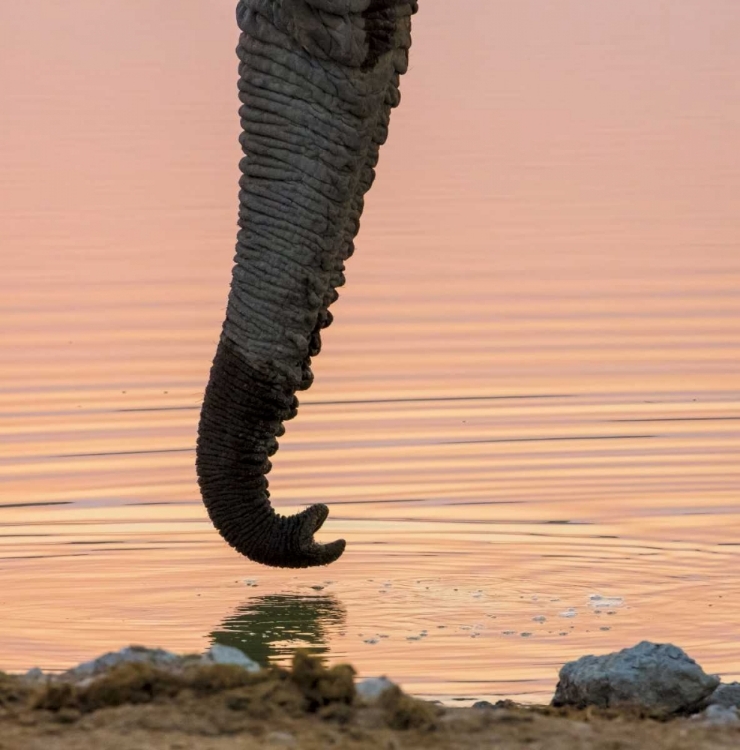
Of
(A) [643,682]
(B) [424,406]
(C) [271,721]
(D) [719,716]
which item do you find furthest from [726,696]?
(B) [424,406]

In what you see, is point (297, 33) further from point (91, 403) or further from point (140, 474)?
point (91, 403)

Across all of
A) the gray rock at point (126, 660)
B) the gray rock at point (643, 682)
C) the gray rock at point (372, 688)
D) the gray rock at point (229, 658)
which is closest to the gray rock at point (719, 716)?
the gray rock at point (643, 682)

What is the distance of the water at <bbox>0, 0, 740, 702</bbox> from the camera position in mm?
9453

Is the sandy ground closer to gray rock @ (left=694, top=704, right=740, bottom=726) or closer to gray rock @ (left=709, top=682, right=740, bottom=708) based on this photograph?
gray rock @ (left=694, top=704, right=740, bottom=726)

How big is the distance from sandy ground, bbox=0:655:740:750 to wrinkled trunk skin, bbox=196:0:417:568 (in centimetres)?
90

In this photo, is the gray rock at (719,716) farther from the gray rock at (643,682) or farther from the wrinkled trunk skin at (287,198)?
the wrinkled trunk skin at (287,198)

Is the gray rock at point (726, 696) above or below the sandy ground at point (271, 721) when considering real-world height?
above

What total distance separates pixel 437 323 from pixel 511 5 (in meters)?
33.5

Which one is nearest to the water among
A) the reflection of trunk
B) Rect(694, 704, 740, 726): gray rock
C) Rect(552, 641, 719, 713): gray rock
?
the reflection of trunk

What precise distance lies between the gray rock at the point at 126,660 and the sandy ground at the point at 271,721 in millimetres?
122

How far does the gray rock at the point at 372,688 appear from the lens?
6.59 meters

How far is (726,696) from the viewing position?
7.68 m

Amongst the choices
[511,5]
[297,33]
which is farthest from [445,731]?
[511,5]

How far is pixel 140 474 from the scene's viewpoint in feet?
39.0
